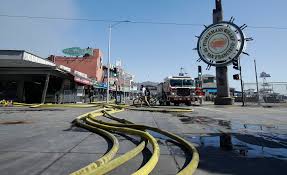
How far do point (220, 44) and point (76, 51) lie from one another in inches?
1744

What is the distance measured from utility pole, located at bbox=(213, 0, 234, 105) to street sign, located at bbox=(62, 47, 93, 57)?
4048 cm

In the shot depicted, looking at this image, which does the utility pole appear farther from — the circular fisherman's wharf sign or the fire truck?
the fire truck

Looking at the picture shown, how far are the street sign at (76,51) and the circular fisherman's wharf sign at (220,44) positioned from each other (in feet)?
127

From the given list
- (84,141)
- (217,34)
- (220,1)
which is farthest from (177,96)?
(84,141)

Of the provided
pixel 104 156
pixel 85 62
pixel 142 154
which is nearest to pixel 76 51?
pixel 85 62

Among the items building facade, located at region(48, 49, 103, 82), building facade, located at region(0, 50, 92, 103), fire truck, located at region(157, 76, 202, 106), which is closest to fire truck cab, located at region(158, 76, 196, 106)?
fire truck, located at region(157, 76, 202, 106)

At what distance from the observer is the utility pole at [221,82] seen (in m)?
38.3

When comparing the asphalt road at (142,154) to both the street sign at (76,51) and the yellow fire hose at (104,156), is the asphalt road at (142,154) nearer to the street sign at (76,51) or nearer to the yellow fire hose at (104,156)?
the yellow fire hose at (104,156)

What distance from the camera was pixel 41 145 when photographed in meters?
6.79

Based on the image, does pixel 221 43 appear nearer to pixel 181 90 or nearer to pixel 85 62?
pixel 181 90

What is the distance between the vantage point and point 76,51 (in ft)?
246

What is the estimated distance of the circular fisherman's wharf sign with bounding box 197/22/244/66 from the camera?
39156 mm

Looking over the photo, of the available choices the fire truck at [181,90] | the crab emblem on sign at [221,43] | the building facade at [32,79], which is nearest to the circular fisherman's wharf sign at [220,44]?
the crab emblem on sign at [221,43]

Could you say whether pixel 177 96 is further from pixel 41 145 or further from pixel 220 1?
pixel 41 145
